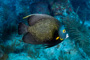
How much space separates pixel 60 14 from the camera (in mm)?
5398

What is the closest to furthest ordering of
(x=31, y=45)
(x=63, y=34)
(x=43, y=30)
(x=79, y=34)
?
(x=63, y=34), (x=43, y=30), (x=79, y=34), (x=31, y=45)

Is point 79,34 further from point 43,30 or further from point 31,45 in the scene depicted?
point 31,45

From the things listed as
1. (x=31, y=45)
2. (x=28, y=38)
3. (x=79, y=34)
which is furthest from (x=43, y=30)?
(x=31, y=45)

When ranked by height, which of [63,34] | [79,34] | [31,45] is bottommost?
[31,45]

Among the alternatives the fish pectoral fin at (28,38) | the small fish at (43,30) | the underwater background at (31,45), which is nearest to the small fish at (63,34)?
the small fish at (43,30)

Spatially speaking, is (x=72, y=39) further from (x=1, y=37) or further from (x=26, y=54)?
(x=1, y=37)

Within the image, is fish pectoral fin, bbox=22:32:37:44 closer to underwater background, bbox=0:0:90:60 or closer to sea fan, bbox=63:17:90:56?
underwater background, bbox=0:0:90:60

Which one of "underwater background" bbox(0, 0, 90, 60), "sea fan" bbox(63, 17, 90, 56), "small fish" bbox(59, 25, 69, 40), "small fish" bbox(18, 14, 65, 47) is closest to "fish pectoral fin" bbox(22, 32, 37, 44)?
"small fish" bbox(18, 14, 65, 47)

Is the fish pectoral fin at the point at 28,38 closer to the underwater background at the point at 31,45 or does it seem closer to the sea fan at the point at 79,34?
the underwater background at the point at 31,45

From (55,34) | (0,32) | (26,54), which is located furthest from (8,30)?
(55,34)

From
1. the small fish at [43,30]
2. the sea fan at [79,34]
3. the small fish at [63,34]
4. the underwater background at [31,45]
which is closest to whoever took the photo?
the small fish at [63,34]

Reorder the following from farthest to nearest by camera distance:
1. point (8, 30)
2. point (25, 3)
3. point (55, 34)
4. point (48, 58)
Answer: point (25, 3)
point (8, 30)
point (48, 58)
point (55, 34)

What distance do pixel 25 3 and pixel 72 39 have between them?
→ 3.43 m

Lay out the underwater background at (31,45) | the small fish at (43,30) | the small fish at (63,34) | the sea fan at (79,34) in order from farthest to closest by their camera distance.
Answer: the underwater background at (31,45), the sea fan at (79,34), the small fish at (43,30), the small fish at (63,34)
